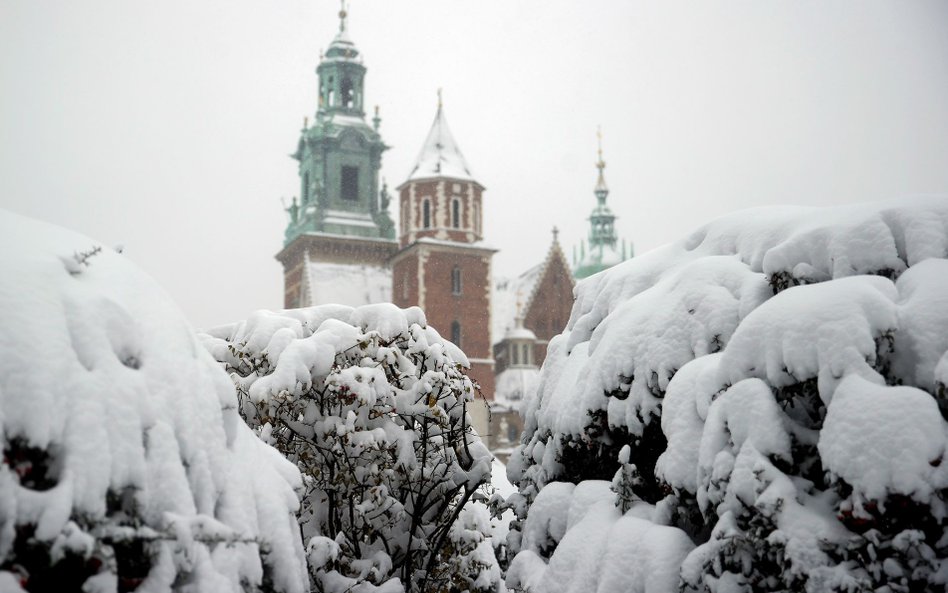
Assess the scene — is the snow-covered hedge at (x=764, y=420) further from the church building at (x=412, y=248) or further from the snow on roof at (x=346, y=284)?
the snow on roof at (x=346, y=284)

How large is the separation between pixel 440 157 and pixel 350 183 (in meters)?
5.17

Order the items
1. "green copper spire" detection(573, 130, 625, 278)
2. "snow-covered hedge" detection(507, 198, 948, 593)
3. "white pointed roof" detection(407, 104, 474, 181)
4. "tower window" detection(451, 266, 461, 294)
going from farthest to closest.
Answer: "green copper spire" detection(573, 130, 625, 278), "white pointed roof" detection(407, 104, 474, 181), "tower window" detection(451, 266, 461, 294), "snow-covered hedge" detection(507, 198, 948, 593)

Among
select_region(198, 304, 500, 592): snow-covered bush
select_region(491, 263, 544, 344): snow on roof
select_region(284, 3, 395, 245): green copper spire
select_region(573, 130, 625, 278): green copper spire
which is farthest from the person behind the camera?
select_region(573, 130, 625, 278): green copper spire

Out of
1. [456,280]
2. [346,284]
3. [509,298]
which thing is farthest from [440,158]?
[509,298]

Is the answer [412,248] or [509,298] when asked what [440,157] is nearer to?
[412,248]

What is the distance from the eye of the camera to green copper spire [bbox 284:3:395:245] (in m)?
47.6

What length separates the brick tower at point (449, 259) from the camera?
45000 millimetres

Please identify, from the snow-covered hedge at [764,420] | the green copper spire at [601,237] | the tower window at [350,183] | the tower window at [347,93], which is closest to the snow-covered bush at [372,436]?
the snow-covered hedge at [764,420]

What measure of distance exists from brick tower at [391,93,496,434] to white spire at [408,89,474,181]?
62 mm

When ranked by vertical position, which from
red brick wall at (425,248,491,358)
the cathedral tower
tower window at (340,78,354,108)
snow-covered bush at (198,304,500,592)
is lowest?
snow-covered bush at (198,304,500,592)

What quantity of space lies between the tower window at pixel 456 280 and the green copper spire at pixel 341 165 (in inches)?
187

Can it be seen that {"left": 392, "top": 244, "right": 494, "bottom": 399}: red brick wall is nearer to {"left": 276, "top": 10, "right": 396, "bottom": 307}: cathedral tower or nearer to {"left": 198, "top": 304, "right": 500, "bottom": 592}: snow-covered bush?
{"left": 276, "top": 10, "right": 396, "bottom": 307}: cathedral tower

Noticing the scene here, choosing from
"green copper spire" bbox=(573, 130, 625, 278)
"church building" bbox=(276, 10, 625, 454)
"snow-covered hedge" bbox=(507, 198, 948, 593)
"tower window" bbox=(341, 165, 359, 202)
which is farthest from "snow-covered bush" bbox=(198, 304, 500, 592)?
"green copper spire" bbox=(573, 130, 625, 278)

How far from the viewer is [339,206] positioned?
157ft
